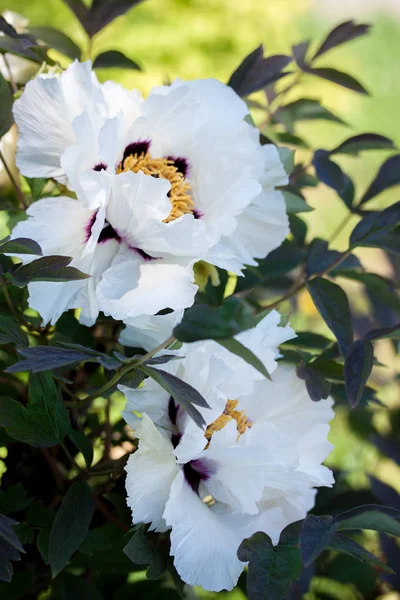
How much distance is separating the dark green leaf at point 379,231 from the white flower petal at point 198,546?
8.1 inches

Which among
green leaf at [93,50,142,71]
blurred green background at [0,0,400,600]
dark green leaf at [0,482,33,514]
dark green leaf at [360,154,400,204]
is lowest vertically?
blurred green background at [0,0,400,600]

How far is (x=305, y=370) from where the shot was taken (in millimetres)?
465

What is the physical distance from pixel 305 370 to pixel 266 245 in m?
0.09

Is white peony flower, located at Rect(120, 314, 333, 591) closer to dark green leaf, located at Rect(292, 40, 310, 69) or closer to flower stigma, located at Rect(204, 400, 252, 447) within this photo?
flower stigma, located at Rect(204, 400, 252, 447)

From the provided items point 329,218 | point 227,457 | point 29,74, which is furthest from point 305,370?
point 329,218

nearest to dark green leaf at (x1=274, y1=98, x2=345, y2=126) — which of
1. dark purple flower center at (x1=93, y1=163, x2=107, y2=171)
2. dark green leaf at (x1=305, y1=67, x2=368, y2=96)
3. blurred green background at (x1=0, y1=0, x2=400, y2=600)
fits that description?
dark green leaf at (x1=305, y1=67, x2=368, y2=96)

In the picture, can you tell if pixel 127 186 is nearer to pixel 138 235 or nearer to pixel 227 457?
pixel 138 235

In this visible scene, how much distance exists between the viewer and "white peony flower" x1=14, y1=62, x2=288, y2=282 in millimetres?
427

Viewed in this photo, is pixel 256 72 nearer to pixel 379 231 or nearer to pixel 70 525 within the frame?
pixel 379 231

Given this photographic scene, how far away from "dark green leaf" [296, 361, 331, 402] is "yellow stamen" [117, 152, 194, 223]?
4.8 inches

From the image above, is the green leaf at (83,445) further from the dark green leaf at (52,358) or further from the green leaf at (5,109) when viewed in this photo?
the green leaf at (5,109)

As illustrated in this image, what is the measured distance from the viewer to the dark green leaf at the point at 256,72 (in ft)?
1.92

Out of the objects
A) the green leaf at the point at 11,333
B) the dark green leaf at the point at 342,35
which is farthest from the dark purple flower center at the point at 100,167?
the dark green leaf at the point at 342,35

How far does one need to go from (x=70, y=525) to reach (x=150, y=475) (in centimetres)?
6
